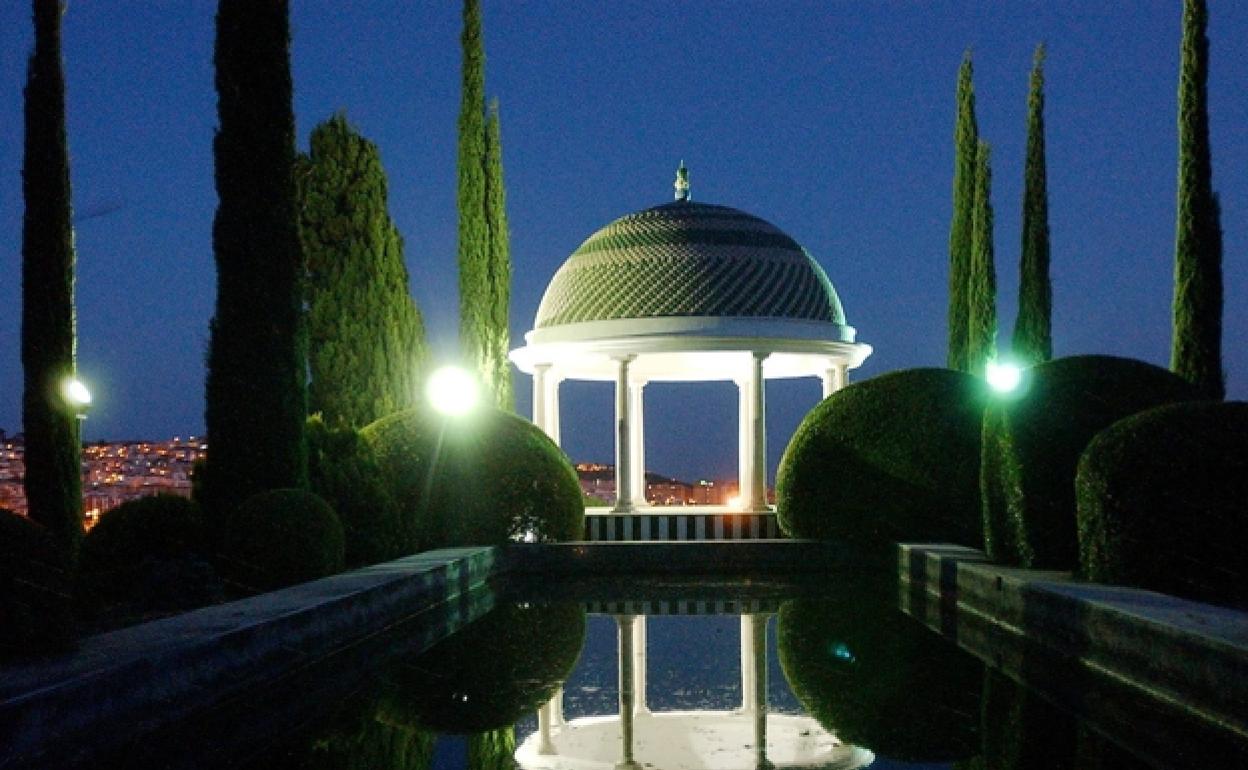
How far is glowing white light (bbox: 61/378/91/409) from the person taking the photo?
16562 millimetres

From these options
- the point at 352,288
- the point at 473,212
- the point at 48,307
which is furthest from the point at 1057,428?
the point at 352,288

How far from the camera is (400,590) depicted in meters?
13.3

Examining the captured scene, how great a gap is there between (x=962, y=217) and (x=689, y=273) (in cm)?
637

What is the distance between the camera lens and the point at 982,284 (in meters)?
27.0

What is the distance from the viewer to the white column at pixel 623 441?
2673 centimetres

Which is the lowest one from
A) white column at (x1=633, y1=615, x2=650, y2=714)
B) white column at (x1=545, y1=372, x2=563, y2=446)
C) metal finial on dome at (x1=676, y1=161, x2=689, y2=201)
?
white column at (x1=633, y1=615, x2=650, y2=714)

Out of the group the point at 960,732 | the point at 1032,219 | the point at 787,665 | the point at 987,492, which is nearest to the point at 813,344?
the point at 1032,219

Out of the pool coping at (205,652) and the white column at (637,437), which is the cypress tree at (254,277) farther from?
the white column at (637,437)

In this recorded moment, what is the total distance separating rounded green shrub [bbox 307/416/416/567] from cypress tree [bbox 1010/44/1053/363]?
512 inches

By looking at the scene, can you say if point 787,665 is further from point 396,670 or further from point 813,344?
point 813,344

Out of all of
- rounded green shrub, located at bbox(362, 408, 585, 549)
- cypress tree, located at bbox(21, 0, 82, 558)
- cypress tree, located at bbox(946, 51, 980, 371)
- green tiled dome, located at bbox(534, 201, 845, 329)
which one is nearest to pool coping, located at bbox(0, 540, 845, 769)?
rounded green shrub, located at bbox(362, 408, 585, 549)

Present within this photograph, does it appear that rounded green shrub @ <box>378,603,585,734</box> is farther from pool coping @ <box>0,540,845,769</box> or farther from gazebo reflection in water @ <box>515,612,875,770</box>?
pool coping @ <box>0,540,845,769</box>

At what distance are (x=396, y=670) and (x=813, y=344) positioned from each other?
1708 cm

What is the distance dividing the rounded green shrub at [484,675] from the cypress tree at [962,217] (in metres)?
17.0
